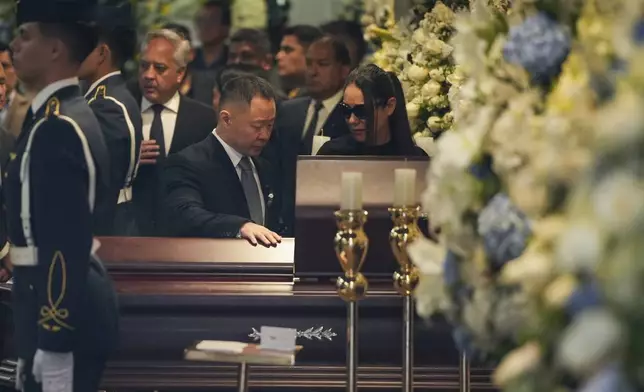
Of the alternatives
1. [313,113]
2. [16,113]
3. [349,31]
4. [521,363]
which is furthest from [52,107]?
[349,31]

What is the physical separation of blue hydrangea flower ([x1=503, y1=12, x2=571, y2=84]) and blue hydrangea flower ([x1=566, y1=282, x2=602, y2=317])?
0.60 m

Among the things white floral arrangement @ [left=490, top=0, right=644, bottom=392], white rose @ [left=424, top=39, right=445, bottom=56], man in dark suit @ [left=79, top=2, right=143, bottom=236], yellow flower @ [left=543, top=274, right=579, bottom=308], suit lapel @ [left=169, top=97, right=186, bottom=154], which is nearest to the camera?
white floral arrangement @ [left=490, top=0, right=644, bottom=392]

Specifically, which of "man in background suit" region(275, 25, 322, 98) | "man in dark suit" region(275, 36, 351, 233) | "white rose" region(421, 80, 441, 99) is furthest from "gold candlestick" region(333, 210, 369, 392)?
"man in background suit" region(275, 25, 322, 98)

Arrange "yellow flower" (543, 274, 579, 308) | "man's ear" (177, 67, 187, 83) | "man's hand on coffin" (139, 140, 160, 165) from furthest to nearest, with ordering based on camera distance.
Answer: "man's ear" (177, 67, 187, 83) → "man's hand on coffin" (139, 140, 160, 165) → "yellow flower" (543, 274, 579, 308)

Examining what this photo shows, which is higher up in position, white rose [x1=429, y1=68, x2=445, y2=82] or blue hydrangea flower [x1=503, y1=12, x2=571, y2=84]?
white rose [x1=429, y1=68, x2=445, y2=82]

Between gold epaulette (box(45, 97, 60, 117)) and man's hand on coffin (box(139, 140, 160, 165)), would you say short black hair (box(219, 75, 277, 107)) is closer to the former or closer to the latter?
man's hand on coffin (box(139, 140, 160, 165))

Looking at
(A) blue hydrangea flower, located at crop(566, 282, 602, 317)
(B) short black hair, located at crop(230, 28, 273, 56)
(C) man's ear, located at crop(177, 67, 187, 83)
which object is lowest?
(A) blue hydrangea flower, located at crop(566, 282, 602, 317)

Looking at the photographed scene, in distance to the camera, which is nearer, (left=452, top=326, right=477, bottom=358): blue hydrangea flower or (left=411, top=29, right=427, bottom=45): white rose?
(left=452, top=326, right=477, bottom=358): blue hydrangea flower

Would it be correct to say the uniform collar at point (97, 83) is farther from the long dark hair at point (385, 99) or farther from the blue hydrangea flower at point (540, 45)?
the blue hydrangea flower at point (540, 45)

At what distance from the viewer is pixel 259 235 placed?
4645 millimetres

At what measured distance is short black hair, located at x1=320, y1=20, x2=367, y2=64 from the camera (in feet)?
27.8

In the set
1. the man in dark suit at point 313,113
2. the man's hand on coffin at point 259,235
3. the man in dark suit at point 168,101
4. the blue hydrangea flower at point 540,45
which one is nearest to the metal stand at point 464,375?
the man's hand on coffin at point 259,235

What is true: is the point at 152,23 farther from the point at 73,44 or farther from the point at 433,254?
the point at 433,254

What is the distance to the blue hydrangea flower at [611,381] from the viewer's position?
1790 millimetres
